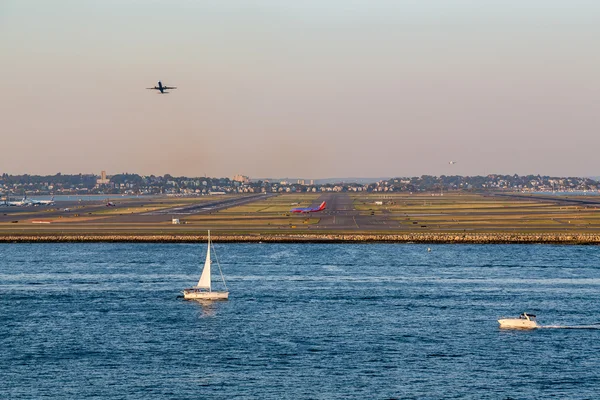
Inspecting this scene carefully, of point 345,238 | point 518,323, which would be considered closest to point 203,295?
point 518,323

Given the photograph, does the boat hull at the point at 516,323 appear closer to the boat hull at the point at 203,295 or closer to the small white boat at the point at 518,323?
the small white boat at the point at 518,323

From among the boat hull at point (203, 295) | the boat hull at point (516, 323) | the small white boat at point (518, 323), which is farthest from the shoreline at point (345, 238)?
the boat hull at point (516, 323)

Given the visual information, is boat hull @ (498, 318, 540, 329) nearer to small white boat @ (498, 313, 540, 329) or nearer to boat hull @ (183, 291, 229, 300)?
small white boat @ (498, 313, 540, 329)

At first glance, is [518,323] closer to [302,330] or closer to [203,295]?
[302,330]

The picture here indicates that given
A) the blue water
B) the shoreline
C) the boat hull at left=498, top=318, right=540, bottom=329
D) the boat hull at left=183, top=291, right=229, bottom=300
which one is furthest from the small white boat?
the shoreline

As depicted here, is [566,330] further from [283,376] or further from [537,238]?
[537,238]

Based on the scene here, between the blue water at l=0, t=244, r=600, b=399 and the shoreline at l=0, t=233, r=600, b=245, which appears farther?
the shoreline at l=0, t=233, r=600, b=245
